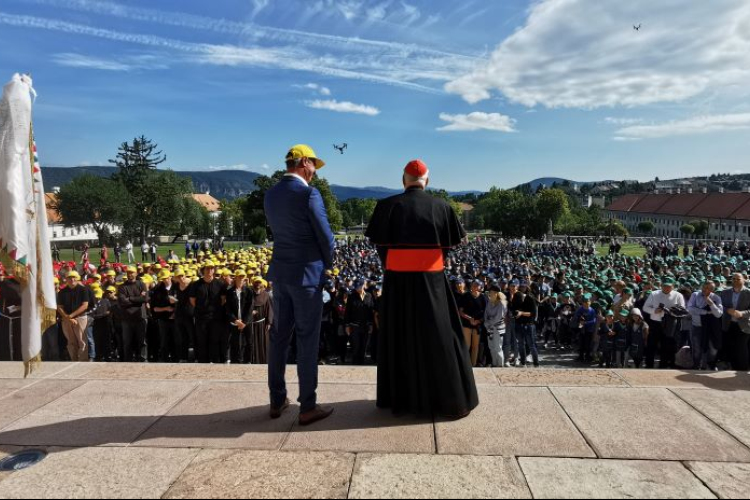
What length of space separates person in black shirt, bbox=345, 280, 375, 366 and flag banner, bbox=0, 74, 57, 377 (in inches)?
309

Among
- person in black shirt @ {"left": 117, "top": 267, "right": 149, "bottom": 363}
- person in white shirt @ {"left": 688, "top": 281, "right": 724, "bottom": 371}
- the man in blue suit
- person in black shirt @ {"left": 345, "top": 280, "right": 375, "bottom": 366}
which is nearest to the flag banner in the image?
the man in blue suit

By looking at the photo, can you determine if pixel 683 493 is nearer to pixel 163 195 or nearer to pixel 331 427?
pixel 331 427

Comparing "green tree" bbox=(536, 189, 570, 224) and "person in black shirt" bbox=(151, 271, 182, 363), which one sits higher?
"green tree" bbox=(536, 189, 570, 224)

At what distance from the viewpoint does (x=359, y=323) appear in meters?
11.4

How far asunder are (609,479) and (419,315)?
153 centimetres

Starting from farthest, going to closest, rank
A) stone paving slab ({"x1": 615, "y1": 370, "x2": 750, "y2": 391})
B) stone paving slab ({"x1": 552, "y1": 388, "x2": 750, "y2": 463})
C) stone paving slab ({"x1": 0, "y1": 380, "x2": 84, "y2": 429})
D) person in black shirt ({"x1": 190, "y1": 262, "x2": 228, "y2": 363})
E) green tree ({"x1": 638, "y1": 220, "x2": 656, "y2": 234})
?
green tree ({"x1": 638, "y1": 220, "x2": 656, "y2": 234}) < person in black shirt ({"x1": 190, "y1": 262, "x2": 228, "y2": 363}) < stone paving slab ({"x1": 615, "y1": 370, "x2": 750, "y2": 391}) < stone paving slab ({"x1": 0, "y1": 380, "x2": 84, "y2": 429}) < stone paving slab ({"x1": 552, "y1": 388, "x2": 750, "y2": 463})

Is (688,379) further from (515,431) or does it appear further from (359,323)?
(359,323)

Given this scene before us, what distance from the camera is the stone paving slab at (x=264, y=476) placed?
2572 millimetres

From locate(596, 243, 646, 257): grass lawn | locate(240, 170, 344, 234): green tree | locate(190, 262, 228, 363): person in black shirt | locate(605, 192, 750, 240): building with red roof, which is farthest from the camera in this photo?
locate(605, 192, 750, 240): building with red roof

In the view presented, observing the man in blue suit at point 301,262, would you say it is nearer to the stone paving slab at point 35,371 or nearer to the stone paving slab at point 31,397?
the stone paving slab at point 31,397

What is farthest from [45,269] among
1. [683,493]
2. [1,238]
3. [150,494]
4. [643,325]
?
[643,325]

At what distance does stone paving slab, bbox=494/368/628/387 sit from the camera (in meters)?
4.27

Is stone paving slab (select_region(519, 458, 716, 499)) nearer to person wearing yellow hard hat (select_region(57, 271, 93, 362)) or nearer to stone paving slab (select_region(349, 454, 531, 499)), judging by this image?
stone paving slab (select_region(349, 454, 531, 499))

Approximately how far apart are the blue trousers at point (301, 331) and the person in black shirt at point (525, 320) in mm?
7463
